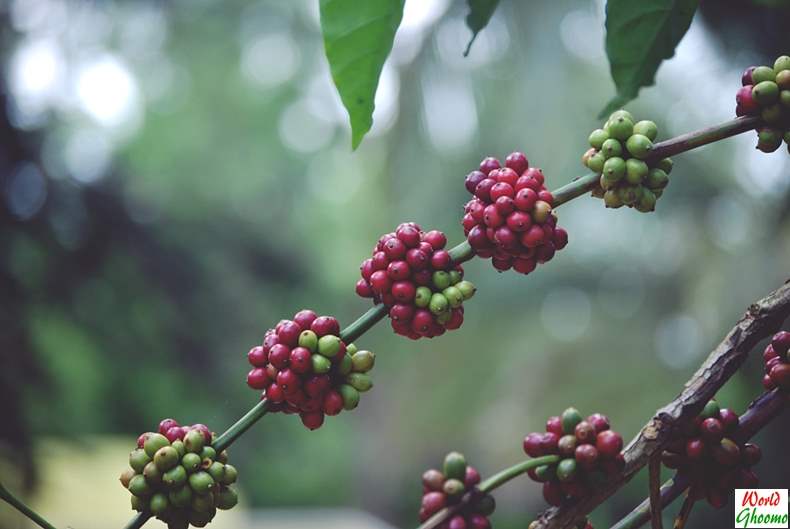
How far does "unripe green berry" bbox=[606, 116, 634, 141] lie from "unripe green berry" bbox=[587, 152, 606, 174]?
0.04 feet

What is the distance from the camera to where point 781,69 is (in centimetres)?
40

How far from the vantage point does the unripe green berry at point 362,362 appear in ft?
1.27

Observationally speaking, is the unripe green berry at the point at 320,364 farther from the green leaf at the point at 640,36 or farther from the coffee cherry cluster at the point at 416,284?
the green leaf at the point at 640,36

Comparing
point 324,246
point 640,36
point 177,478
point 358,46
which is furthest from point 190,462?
point 324,246

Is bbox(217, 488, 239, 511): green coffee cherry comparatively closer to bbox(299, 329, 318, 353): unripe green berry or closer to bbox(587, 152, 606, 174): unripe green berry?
bbox(299, 329, 318, 353): unripe green berry

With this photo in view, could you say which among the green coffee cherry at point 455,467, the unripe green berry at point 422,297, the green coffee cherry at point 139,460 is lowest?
the green coffee cherry at point 139,460

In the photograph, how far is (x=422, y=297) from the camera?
0.38 meters

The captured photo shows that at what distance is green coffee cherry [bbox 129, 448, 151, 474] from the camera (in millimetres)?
365

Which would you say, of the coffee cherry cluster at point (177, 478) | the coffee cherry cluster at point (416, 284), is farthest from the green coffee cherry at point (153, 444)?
the coffee cherry cluster at point (416, 284)

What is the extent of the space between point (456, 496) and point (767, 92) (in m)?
Result: 0.26

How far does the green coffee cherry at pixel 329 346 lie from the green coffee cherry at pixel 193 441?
7cm

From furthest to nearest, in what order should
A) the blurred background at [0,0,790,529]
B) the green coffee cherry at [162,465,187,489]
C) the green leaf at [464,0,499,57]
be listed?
the blurred background at [0,0,790,529] → the green leaf at [464,0,499,57] → the green coffee cherry at [162,465,187,489]

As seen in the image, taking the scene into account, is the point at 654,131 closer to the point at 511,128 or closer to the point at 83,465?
the point at 83,465

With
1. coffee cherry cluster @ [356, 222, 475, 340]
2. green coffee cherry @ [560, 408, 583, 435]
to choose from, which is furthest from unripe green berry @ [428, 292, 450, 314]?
green coffee cherry @ [560, 408, 583, 435]
